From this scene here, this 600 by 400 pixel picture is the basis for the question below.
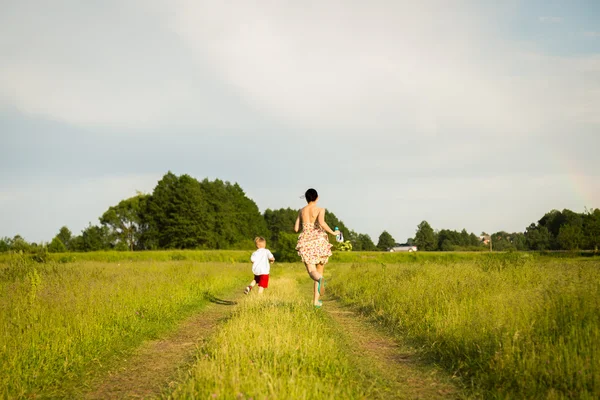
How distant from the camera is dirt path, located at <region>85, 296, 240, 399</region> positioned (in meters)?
5.23

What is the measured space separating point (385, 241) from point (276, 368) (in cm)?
15672

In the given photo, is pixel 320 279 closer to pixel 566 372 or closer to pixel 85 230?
pixel 566 372

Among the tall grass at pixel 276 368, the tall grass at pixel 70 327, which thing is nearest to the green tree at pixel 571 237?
the tall grass at pixel 70 327

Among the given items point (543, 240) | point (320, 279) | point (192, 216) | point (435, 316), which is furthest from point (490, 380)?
point (543, 240)

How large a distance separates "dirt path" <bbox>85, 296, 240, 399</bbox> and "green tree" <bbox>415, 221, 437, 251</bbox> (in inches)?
5326

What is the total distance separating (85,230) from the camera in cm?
8831

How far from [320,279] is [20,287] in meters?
7.07

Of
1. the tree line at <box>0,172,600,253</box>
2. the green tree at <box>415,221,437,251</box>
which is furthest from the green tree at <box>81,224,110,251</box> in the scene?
the green tree at <box>415,221,437,251</box>

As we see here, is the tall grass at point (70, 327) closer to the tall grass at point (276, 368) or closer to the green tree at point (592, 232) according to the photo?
the tall grass at point (276, 368)

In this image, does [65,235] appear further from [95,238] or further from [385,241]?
[385,241]

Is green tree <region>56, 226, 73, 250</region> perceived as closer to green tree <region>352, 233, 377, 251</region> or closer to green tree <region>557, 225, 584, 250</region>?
green tree <region>352, 233, 377, 251</region>

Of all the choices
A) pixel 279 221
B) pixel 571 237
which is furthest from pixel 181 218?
pixel 571 237

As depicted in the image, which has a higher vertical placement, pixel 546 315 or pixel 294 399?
pixel 546 315

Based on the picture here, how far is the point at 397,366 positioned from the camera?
246 inches
